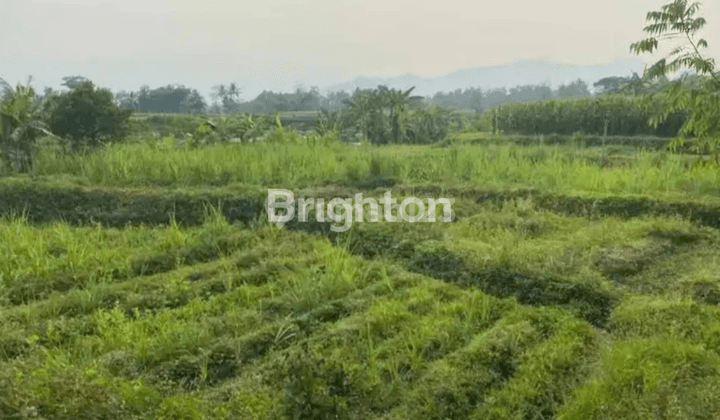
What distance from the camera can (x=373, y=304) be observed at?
460cm

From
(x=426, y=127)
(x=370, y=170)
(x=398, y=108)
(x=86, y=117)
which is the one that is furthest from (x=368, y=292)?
(x=426, y=127)

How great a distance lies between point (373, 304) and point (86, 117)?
955cm

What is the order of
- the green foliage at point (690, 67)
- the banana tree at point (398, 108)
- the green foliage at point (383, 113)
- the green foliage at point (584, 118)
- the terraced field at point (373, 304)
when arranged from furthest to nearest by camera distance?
the green foliage at point (383, 113) < the banana tree at point (398, 108) < the green foliage at point (584, 118) < the green foliage at point (690, 67) < the terraced field at point (373, 304)

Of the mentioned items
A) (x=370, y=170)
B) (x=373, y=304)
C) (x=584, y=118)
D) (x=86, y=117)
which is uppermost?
(x=86, y=117)

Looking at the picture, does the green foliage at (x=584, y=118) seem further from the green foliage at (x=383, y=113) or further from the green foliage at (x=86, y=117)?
the green foliage at (x=86, y=117)

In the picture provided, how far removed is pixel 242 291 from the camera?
4820mm

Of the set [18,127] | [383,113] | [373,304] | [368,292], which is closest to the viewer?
[373,304]

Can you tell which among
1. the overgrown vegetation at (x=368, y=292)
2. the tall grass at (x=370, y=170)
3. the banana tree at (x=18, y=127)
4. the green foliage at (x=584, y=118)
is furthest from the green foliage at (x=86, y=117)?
the green foliage at (x=584, y=118)

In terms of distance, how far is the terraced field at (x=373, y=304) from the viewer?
3.18m

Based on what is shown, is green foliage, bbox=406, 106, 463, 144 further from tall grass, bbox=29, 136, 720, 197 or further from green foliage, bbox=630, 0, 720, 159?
green foliage, bbox=630, 0, 720, 159

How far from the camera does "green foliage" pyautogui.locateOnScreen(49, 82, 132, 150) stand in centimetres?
1187

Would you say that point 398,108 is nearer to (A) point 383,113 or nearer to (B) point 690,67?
(A) point 383,113

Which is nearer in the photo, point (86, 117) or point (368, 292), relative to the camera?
point (368, 292)

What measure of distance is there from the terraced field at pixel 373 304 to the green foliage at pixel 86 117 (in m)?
4.00
